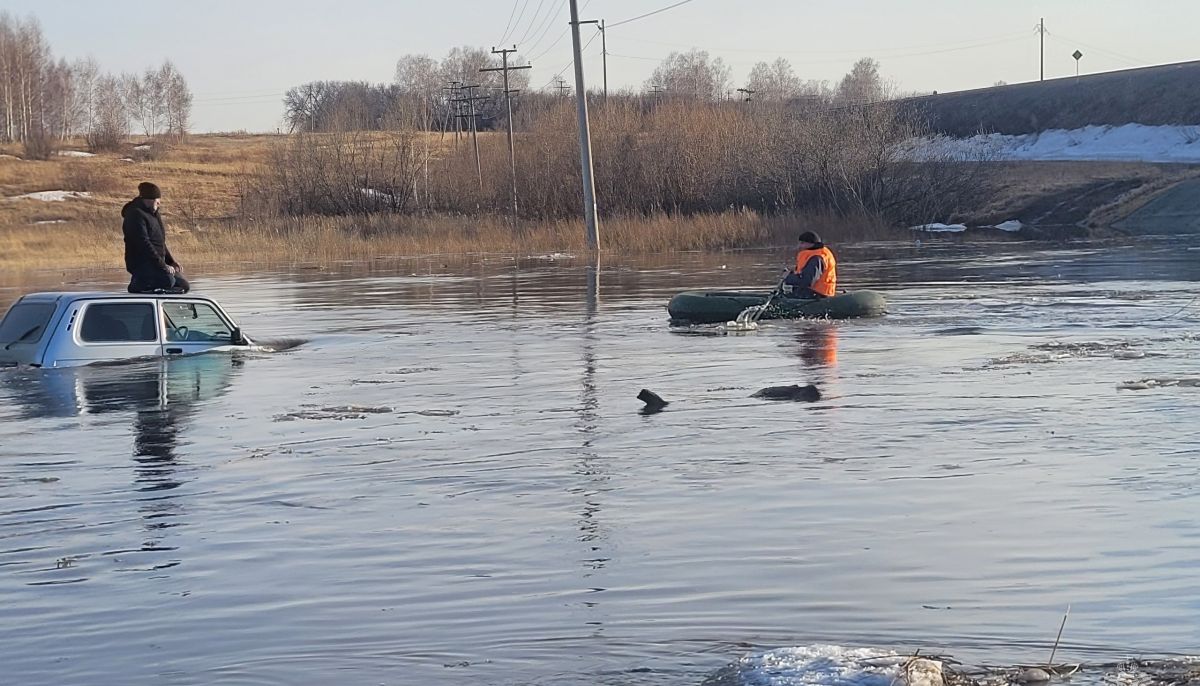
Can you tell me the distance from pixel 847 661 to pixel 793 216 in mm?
53655

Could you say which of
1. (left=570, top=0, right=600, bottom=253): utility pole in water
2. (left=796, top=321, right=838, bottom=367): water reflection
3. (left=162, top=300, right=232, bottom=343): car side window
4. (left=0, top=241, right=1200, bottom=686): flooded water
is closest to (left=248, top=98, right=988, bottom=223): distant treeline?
(left=570, top=0, right=600, bottom=253): utility pole in water

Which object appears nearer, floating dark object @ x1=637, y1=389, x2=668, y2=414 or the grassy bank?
floating dark object @ x1=637, y1=389, x2=668, y2=414

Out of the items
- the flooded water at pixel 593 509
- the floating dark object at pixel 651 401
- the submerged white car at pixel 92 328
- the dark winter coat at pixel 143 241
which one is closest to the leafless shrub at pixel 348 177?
the flooded water at pixel 593 509

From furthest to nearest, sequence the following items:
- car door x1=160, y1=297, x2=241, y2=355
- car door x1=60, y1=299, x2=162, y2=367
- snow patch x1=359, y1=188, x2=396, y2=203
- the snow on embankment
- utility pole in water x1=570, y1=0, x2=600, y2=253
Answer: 1. the snow on embankment
2. snow patch x1=359, y1=188, x2=396, y2=203
3. utility pole in water x1=570, y1=0, x2=600, y2=253
4. car door x1=160, y1=297, x2=241, y2=355
5. car door x1=60, y1=299, x2=162, y2=367

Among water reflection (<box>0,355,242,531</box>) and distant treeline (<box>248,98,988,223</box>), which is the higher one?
distant treeline (<box>248,98,988,223</box>)

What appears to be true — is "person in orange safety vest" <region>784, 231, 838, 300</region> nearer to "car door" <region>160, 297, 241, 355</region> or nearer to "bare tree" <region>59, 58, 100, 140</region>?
"car door" <region>160, 297, 241, 355</region>

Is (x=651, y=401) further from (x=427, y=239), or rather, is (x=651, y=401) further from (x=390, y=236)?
(x=390, y=236)

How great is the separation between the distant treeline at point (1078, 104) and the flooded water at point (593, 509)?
2783 inches

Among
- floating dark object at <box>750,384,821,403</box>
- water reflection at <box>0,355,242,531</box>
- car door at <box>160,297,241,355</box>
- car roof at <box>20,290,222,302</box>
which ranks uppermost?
car roof at <box>20,290,222,302</box>

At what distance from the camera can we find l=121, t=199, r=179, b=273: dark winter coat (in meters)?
18.3

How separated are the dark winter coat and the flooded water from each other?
3.97 feet

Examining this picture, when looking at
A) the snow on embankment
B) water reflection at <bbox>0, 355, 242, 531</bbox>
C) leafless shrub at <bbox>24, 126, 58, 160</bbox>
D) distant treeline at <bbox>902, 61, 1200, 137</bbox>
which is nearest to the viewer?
water reflection at <bbox>0, 355, 242, 531</bbox>

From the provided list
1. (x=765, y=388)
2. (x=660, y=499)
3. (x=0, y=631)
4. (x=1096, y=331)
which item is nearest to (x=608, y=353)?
(x=765, y=388)

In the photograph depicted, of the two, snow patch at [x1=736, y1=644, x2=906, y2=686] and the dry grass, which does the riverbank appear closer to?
the dry grass
